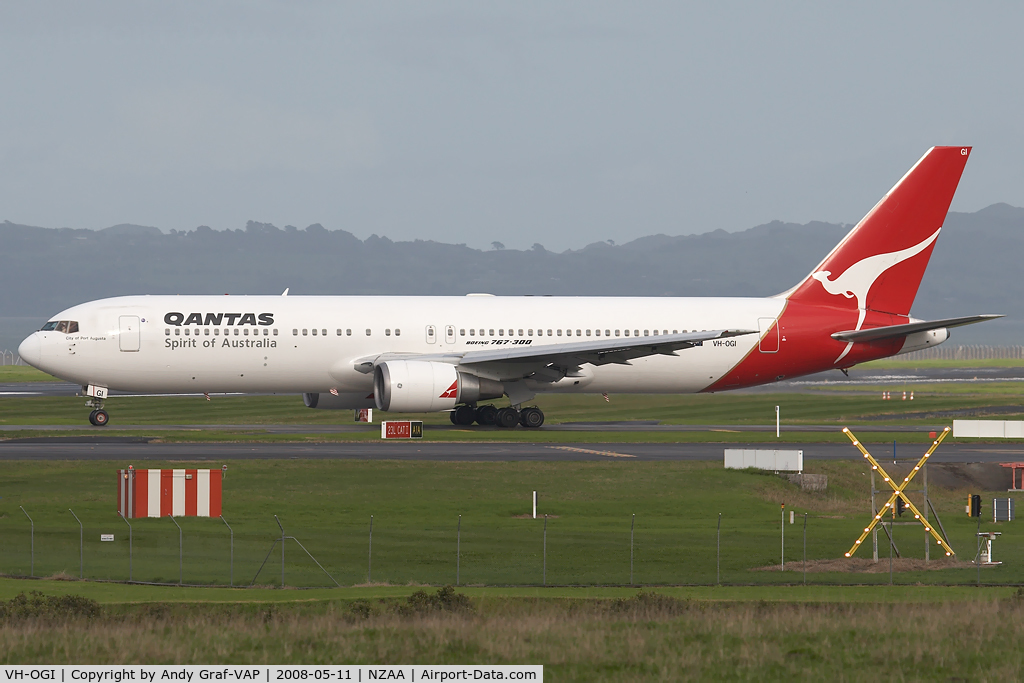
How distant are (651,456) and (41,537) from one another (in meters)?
21.3

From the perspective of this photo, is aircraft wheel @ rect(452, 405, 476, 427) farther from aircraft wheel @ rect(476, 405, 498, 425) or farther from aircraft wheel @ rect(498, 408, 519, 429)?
aircraft wheel @ rect(498, 408, 519, 429)

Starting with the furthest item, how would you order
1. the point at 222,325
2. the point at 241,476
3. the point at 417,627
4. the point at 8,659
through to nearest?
1. the point at 222,325
2. the point at 241,476
3. the point at 417,627
4. the point at 8,659

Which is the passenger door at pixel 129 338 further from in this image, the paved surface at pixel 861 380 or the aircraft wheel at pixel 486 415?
the paved surface at pixel 861 380

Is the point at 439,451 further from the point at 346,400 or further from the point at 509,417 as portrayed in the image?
the point at 346,400

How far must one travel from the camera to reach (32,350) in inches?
1950

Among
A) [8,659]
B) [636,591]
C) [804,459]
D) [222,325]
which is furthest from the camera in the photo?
[222,325]

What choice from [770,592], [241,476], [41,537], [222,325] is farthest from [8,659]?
[222,325]

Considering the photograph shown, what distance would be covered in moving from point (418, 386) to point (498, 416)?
19.5 ft

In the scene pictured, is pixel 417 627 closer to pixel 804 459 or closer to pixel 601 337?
pixel 804 459

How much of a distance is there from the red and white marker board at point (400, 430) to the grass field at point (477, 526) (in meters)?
8.34

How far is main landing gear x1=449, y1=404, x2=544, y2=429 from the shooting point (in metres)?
51.5

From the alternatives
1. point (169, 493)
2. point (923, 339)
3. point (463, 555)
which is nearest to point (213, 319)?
point (169, 493)

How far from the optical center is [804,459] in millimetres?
42688

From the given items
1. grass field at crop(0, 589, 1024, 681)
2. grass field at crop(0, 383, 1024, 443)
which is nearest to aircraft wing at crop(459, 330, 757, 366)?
grass field at crop(0, 383, 1024, 443)
